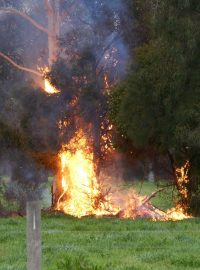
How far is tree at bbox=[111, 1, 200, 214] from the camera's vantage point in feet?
62.7

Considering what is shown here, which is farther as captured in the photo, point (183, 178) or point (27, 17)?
point (27, 17)

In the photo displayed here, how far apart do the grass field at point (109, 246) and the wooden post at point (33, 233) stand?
2.90 m

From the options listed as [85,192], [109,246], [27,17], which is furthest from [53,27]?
[109,246]

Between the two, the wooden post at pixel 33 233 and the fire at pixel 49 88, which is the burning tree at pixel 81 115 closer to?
the fire at pixel 49 88

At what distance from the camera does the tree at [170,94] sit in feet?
62.7

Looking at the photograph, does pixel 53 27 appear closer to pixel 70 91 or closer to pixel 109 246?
pixel 70 91

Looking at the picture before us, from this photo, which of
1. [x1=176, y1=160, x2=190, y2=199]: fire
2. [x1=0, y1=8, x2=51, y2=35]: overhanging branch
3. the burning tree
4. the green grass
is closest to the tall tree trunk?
[x1=0, y1=8, x2=51, y2=35]: overhanging branch

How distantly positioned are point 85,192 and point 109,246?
40.9 feet

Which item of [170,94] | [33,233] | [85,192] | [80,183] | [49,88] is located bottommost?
[33,233]

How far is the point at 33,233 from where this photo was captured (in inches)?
228

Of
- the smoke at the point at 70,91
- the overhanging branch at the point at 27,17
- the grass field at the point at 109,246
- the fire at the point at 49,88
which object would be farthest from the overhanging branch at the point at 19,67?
the grass field at the point at 109,246

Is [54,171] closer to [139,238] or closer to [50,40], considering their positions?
[50,40]

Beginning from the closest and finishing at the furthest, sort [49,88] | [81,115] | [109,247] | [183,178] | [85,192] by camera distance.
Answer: [109,247]
[183,178]
[85,192]
[81,115]
[49,88]

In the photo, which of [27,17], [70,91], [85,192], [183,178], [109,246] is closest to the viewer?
[109,246]
